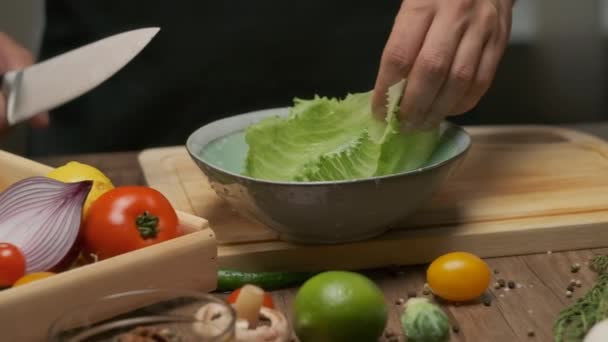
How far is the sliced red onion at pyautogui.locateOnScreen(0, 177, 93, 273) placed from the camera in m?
1.06

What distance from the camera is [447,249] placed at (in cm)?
127

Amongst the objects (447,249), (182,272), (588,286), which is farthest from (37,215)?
(588,286)

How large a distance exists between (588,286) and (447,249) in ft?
0.62

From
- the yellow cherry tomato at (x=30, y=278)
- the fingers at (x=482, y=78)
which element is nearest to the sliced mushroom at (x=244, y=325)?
the yellow cherry tomato at (x=30, y=278)

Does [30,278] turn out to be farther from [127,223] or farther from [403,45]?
[403,45]

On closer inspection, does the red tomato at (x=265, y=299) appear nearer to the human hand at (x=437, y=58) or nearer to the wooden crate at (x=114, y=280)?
the wooden crate at (x=114, y=280)

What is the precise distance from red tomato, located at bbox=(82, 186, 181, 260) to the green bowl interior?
22 cm

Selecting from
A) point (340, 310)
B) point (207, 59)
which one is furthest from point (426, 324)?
point (207, 59)

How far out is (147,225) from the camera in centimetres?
109

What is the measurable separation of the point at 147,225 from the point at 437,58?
0.42 metres

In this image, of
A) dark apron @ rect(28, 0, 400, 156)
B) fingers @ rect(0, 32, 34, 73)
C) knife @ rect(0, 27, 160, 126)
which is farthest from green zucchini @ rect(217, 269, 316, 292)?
dark apron @ rect(28, 0, 400, 156)

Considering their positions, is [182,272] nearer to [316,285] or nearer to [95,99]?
[316,285]

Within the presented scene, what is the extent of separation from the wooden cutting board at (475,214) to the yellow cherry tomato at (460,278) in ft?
0.44

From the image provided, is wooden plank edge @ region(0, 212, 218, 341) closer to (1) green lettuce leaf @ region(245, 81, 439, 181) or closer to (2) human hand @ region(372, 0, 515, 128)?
(1) green lettuce leaf @ region(245, 81, 439, 181)
